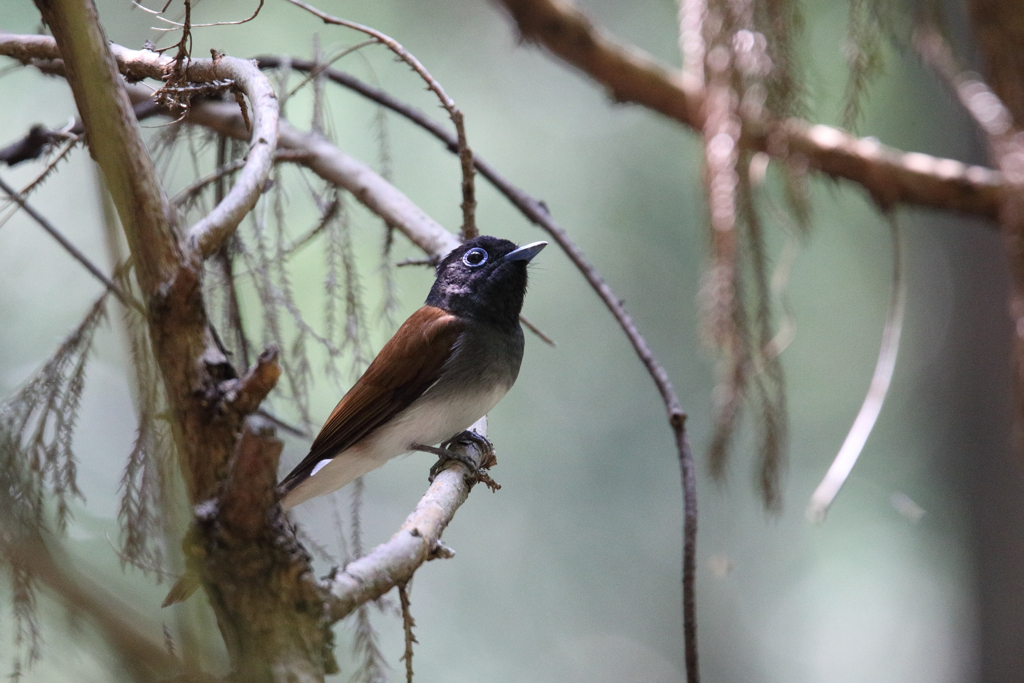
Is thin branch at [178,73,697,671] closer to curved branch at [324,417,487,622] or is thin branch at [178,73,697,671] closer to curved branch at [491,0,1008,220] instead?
curved branch at [324,417,487,622]

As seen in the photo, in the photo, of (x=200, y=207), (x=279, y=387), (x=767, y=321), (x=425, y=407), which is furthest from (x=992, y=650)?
(x=200, y=207)

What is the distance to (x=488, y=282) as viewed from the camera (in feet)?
8.90

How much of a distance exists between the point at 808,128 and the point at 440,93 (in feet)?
6.75

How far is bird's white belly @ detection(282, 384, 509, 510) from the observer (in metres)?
2.48

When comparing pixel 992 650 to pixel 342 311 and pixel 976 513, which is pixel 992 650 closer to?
pixel 976 513

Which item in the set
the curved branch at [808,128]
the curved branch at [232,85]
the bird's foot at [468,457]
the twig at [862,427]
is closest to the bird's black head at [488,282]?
the bird's foot at [468,457]

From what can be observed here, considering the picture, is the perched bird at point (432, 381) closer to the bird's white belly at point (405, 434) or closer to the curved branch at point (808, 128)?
the bird's white belly at point (405, 434)

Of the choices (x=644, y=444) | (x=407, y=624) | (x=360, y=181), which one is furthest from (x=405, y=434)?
A: (x=644, y=444)

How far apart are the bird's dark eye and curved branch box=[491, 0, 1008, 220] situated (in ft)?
4.76

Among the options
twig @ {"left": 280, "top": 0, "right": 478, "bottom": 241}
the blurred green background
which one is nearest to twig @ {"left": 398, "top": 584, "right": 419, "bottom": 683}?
twig @ {"left": 280, "top": 0, "right": 478, "bottom": 241}

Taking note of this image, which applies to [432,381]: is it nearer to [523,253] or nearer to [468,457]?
[468,457]

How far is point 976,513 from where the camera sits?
16.6 feet

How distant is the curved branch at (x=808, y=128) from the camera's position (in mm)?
3629

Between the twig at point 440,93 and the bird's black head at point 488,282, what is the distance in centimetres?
13
